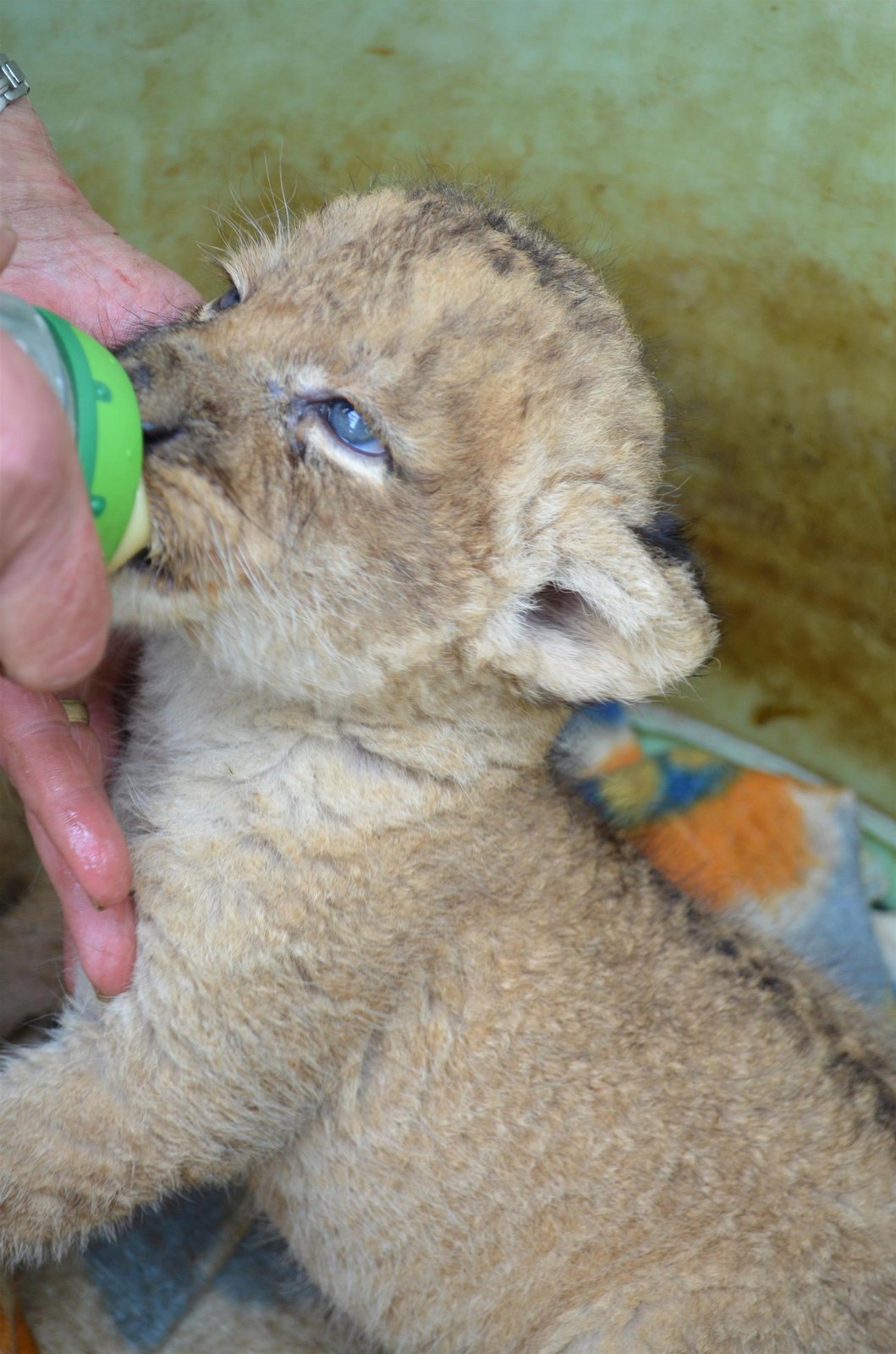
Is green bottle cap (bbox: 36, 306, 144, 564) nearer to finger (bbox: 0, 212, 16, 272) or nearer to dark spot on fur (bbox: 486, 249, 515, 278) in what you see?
finger (bbox: 0, 212, 16, 272)

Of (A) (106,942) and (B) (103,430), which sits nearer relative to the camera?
(B) (103,430)

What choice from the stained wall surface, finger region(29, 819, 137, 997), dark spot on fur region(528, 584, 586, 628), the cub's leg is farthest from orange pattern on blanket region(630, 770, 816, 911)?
finger region(29, 819, 137, 997)

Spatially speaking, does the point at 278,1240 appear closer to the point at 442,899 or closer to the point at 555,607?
the point at 442,899

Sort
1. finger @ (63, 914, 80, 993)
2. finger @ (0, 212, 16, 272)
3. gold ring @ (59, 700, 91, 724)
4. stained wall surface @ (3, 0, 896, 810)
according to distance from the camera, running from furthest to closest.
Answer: stained wall surface @ (3, 0, 896, 810), gold ring @ (59, 700, 91, 724), finger @ (63, 914, 80, 993), finger @ (0, 212, 16, 272)

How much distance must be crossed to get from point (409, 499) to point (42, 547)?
2.71 feet

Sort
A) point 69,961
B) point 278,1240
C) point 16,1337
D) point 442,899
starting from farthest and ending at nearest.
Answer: point 278,1240, point 69,961, point 16,1337, point 442,899

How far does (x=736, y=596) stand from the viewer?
3939 mm

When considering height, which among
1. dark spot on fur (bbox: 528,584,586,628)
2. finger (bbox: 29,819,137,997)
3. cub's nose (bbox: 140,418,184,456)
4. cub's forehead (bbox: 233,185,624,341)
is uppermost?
cub's forehead (bbox: 233,185,624,341)

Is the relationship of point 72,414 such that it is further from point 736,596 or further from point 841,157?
point 736,596

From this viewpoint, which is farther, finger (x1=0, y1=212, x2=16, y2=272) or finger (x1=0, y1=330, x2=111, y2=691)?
finger (x1=0, y1=212, x2=16, y2=272)

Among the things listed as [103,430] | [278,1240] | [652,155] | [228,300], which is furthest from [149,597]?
[652,155]

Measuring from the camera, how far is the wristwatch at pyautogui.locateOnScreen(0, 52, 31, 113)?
3.00 meters

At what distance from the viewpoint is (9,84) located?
3004mm

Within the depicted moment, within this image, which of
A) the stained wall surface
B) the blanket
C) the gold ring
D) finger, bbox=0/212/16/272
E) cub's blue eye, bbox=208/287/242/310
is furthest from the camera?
the stained wall surface
